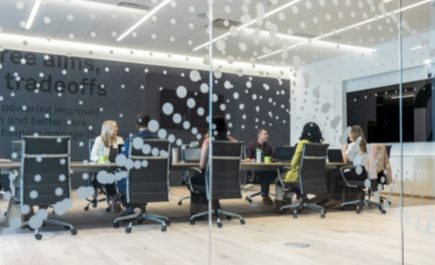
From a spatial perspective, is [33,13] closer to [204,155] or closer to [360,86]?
[204,155]

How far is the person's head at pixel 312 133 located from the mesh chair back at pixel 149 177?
116cm

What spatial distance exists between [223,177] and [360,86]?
159 centimetres

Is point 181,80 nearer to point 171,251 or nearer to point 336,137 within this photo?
point 171,251

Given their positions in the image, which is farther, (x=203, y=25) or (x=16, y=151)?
(x=203, y=25)

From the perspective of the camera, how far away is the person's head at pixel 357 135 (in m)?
3.98

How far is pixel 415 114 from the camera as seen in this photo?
4.31 m

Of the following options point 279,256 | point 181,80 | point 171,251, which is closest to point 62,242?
point 171,251

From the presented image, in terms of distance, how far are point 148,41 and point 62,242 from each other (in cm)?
139

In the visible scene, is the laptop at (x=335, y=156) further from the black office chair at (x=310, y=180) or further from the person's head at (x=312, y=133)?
the person's head at (x=312, y=133)

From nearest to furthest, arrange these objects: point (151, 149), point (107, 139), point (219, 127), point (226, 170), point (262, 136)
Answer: point (107, 139) < point (151, 149) < point (219, 127) < point (262, 136) < point (226, 170)

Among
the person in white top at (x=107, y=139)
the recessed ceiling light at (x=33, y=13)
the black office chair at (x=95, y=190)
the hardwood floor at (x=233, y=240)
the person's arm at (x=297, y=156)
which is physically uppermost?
the recessed ceiling light at (x=33, y=13)

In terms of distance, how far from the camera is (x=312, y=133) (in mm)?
3760

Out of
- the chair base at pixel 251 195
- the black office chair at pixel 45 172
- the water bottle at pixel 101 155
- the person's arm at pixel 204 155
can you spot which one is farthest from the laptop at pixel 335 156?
the black office chair at pixel 45 172

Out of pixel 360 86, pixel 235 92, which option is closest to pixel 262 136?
pixel 235 92
